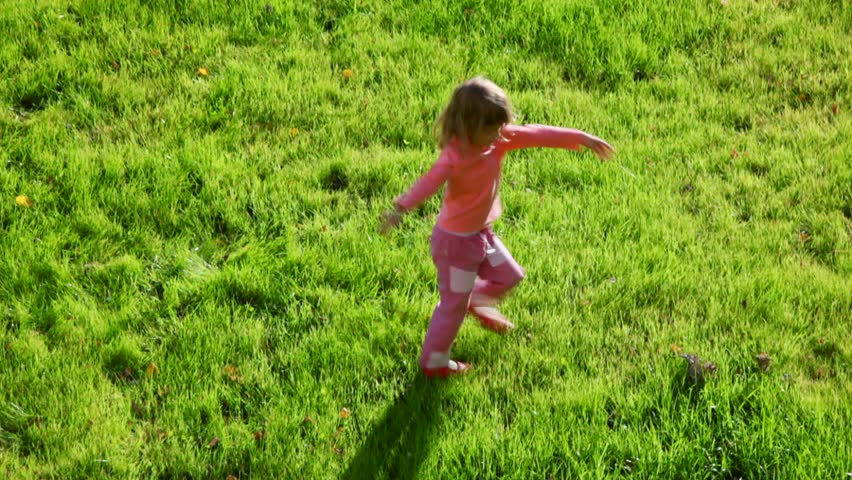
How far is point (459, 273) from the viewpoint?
13.8 ft

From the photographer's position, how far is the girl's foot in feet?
14.3

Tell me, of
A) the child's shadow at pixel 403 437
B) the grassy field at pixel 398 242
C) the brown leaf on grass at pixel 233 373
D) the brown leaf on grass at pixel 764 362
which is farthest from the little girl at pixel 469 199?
the brown leaf on grass at pixel 764 362

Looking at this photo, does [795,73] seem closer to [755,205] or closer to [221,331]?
[755,205]

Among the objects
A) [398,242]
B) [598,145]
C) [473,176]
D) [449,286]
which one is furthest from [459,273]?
[398,242]

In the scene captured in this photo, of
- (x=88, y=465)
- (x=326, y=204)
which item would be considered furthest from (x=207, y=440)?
(x=326, y=204)

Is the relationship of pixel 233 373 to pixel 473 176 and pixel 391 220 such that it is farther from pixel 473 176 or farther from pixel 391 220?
pixel 473 176

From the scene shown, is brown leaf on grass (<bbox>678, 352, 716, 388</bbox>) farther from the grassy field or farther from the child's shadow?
the child's shadow

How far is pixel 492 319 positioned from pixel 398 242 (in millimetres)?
855

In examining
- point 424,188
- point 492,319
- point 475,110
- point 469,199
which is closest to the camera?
point 475,110

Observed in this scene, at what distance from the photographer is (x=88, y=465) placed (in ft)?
13.0

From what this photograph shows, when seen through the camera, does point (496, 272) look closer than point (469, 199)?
No

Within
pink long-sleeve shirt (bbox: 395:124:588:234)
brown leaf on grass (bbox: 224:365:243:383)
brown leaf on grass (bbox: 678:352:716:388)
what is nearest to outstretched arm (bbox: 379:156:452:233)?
pink long-sleeve shirt (bbox: 395:124:588:234)

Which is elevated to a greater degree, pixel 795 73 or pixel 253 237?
pixel 795 73

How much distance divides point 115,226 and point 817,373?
3.60 meters
